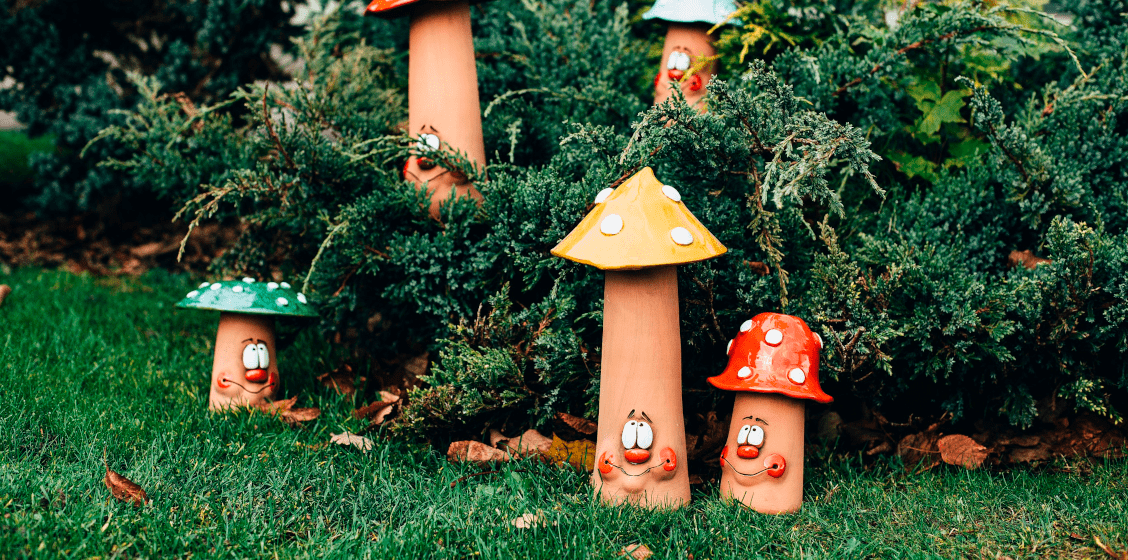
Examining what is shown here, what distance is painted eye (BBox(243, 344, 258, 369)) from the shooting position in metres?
3.47

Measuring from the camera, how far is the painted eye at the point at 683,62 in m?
3.85

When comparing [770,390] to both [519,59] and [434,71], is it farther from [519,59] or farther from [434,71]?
[519,59]

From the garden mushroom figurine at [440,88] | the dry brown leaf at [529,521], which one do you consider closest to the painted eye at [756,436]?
the dry brown leaf at [529,521]

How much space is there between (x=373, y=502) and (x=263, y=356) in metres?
1.11

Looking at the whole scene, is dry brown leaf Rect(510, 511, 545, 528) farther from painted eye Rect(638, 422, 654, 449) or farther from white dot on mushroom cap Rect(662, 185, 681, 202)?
white dot on mushroom cap Rect(662, 185, 681, 202)

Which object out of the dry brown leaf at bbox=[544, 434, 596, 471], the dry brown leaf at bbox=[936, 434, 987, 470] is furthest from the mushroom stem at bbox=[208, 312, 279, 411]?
the dry brown leaf at bbox=[936, 434, 987, 470]

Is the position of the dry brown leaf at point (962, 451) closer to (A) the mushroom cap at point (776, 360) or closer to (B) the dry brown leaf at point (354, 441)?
(A) the mushroom cap at point (776, 360)

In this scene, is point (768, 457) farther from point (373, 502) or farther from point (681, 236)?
point (373, 502)

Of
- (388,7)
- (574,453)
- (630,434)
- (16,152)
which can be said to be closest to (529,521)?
(630,434)

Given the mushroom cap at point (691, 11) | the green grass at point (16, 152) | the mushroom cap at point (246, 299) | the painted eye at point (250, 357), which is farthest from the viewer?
the green grass at point (16, 152)

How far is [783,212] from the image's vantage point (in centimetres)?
333

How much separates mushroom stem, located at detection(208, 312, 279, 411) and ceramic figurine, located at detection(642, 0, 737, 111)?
7.10 ft

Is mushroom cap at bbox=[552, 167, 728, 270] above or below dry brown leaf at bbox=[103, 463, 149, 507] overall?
above

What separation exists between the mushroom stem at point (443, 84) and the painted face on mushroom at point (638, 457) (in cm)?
139
